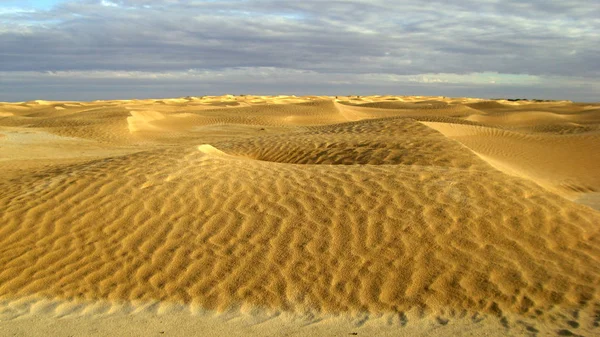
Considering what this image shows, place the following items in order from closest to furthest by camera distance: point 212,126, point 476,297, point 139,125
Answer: point 476,297
point 139,125
point 212,126

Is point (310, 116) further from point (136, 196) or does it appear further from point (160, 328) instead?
point (160, 328)

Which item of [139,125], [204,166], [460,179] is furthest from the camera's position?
[139,125]

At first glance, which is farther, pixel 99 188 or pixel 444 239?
pixel 99 188

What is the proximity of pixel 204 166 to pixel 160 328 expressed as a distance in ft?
12.0

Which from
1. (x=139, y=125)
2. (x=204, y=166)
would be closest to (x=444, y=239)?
(x=204, y=166)

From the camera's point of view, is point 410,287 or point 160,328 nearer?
point 160,328

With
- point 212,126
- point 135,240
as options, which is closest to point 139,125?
point 212,126

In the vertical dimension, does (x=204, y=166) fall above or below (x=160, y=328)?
above

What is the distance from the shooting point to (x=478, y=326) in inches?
182

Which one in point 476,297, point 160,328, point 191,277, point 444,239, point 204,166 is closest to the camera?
point 160,328

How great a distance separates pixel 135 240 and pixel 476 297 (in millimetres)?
3467

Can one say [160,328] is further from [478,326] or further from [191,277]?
[478,326]

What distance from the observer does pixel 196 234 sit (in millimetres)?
6160

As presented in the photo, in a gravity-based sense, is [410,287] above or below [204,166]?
below
